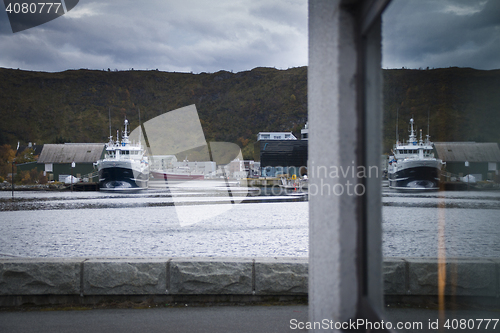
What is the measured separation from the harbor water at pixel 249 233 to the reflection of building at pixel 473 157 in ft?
0.31

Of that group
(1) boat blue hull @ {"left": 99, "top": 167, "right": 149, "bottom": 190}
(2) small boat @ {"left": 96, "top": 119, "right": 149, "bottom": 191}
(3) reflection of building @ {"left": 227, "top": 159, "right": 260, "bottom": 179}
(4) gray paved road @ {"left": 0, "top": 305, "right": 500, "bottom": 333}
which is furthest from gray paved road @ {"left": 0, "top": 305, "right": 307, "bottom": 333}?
(3) reflection of building @ {"left": 227, "top": 159, "right": 260, "bottom": 179}

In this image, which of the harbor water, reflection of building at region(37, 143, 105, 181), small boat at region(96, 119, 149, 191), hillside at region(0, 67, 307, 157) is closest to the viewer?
the harbor water

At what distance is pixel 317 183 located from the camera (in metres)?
1.43

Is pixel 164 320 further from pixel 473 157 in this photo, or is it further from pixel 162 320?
pixel 473 157

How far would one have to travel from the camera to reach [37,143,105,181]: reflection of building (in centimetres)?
5003

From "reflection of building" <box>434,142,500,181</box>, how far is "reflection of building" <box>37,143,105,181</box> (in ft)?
176

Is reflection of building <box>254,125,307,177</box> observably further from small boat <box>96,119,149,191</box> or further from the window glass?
the window glass

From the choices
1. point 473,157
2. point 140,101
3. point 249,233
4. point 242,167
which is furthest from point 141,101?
point 473,157

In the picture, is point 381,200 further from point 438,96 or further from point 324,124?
point 438,96

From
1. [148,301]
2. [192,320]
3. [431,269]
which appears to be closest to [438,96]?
[431,269]

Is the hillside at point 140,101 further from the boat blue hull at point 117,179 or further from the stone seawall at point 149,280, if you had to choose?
the stone seawall at point 149,280

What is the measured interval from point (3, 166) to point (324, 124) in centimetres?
6035

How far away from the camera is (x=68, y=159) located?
5125 cm

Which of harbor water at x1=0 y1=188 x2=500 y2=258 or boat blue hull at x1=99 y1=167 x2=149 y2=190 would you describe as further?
boat blue hull at x1=99 y1=167 x2=149 y2=190
